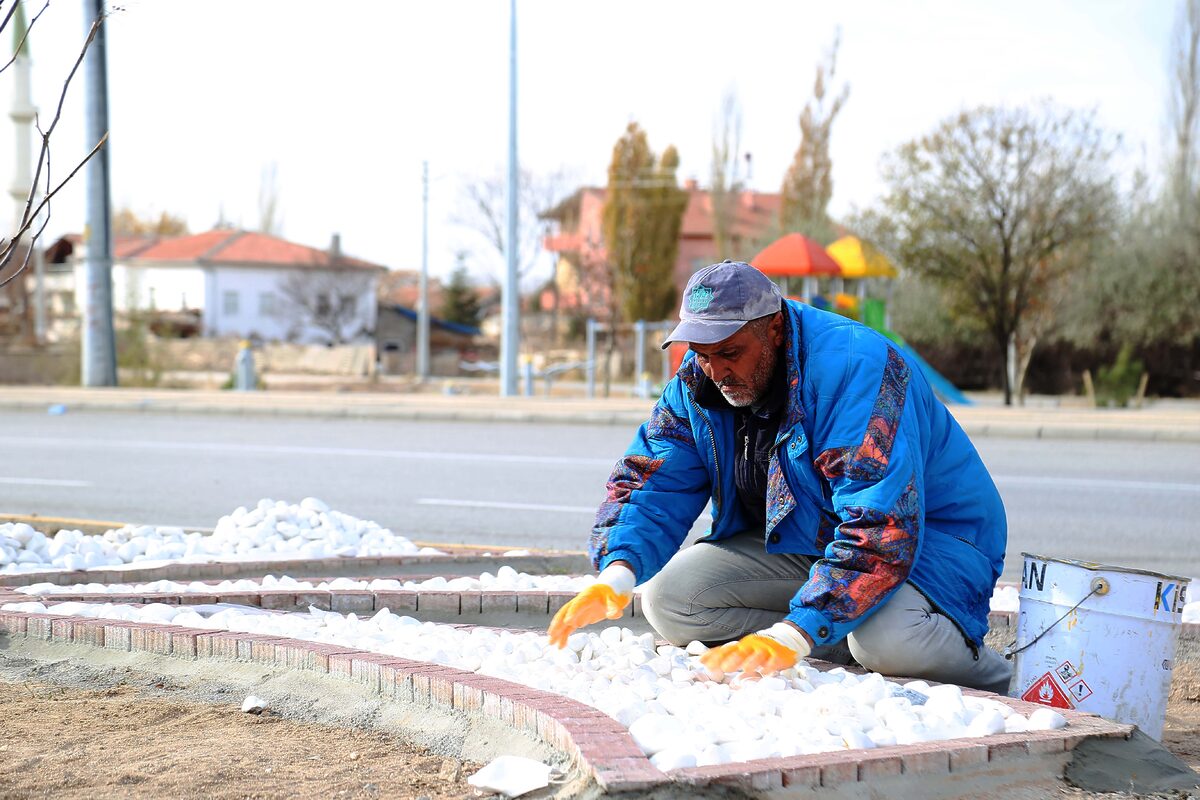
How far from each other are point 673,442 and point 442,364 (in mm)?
43992

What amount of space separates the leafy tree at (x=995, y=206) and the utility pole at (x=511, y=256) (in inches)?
318

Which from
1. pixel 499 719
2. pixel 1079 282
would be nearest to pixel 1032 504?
pixel 499 719

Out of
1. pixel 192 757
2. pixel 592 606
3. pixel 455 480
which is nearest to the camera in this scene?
pixel 192 757

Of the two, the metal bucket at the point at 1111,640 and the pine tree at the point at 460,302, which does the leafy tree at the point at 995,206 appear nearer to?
the metal bucket at the point at 1111,640

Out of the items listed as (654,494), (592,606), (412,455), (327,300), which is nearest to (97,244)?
(412,455)

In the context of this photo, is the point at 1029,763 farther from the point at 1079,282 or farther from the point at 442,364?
the point at 442,364

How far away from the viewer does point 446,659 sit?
3.51 meters

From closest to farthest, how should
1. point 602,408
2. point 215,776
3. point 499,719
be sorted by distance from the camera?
point 215,776 → point 499,719 → point 602,408

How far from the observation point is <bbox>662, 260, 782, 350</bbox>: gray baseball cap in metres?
3.36

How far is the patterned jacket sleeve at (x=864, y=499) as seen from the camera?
10.8 feet

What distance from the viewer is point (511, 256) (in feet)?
62.0

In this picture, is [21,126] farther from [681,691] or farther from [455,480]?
[681,691]

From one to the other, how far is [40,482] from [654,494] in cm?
690

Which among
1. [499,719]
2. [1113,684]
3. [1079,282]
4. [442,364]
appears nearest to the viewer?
[499,719]
